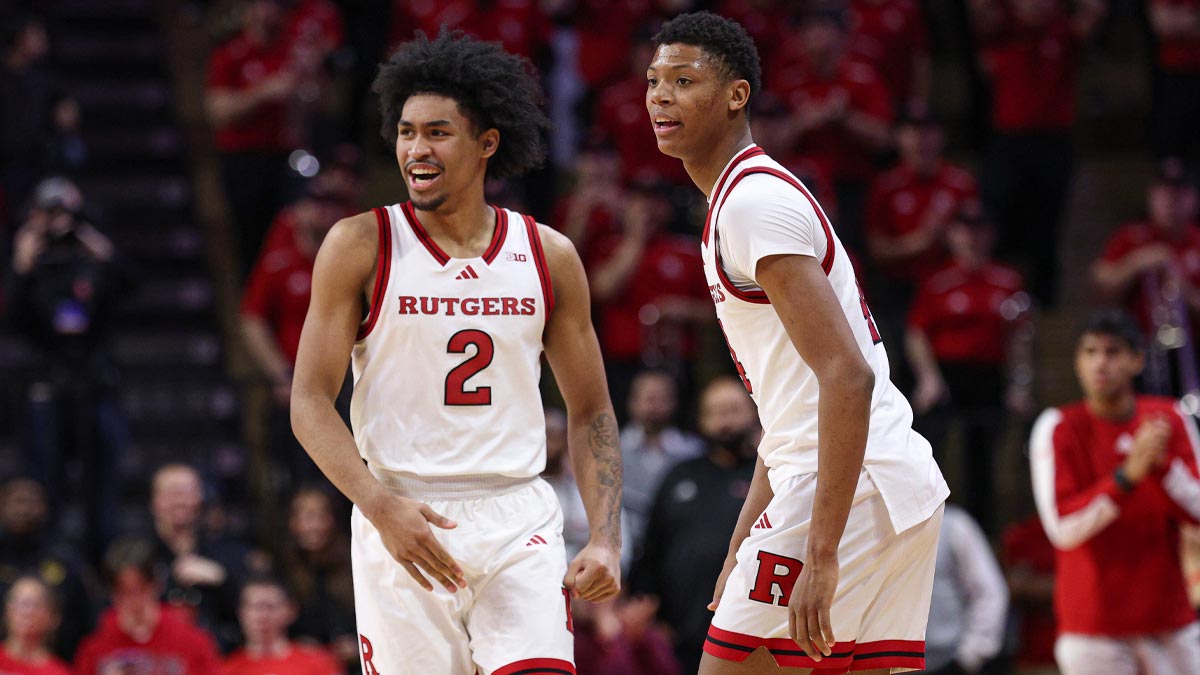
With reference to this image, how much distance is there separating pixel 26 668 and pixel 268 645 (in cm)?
118

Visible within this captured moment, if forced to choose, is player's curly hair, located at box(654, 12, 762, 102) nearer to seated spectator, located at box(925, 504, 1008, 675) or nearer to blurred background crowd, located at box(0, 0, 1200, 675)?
blurred background crowd, located at box(0, 0, 1200, 675)

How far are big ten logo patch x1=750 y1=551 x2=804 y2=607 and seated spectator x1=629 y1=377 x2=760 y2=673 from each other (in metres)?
4.05

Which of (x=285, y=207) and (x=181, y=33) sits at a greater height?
(x=181, y=33)

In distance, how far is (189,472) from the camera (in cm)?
904

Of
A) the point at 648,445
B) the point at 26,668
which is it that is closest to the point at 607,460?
the point at 26,668

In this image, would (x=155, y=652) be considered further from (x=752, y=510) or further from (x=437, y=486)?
(x=752, y=510)

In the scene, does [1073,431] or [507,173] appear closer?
[507,173]

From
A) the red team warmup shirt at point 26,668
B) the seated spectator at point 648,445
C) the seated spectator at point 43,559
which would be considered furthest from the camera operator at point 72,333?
the seated spectator at point 648,445

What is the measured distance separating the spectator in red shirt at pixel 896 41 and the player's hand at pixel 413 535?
8.36 meters

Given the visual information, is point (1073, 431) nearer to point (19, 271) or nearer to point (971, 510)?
point (971, 510)

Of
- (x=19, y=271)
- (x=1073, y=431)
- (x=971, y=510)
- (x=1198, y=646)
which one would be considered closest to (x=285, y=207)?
(x=19, y=271)

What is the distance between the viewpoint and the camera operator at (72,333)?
9.28m

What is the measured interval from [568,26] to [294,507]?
16.3 ft

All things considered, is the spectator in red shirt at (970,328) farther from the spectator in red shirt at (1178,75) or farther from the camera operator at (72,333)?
the camera operator at (72,333)
